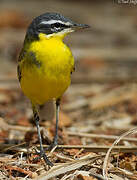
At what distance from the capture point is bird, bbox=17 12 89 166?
16.1 feet

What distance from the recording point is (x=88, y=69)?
10.1m

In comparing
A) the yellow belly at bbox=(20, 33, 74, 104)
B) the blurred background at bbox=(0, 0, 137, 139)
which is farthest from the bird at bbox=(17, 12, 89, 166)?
the blurred background at bbox=(0, 0, 137, 139)

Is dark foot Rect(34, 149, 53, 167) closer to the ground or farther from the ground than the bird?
closer to the ground

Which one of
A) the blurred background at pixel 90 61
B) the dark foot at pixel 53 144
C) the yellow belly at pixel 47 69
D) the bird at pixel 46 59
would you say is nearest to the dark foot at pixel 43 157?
the bird at pixel 46 59

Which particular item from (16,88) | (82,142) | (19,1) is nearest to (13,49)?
(16,88)

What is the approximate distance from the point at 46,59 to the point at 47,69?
0.13 meters

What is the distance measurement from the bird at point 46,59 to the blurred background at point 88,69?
1.01 meters

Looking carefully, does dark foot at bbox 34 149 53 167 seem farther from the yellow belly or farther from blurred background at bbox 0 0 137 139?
blurred background at bbox 0 0 137 139

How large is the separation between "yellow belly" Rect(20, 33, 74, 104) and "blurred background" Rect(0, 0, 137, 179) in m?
1.01

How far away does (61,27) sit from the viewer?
5078mm

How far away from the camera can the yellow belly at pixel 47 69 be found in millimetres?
4898

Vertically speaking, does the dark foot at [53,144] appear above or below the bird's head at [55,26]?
below

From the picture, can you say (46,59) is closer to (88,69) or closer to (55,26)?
(55,26)

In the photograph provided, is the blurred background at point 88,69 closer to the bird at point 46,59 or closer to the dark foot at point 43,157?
the dark foot at point 43,157
